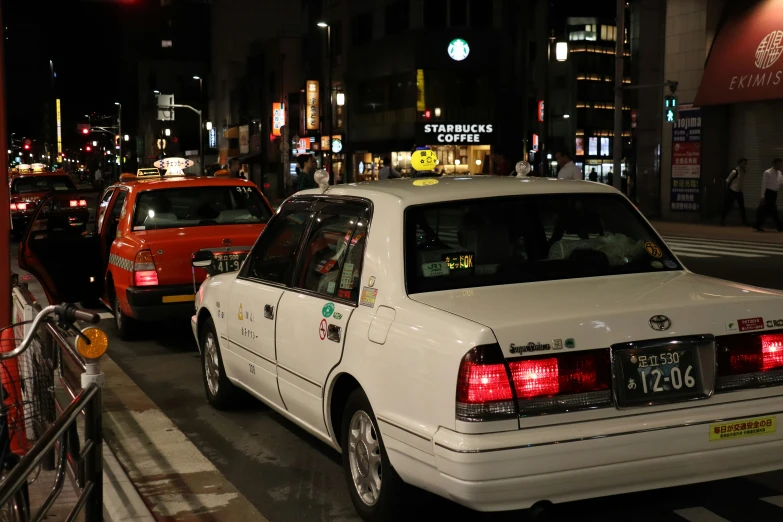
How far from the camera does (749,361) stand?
436 centimetres

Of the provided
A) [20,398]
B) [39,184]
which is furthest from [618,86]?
[20,398]

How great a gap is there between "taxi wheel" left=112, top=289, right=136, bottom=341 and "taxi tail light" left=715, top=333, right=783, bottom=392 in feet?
25.0

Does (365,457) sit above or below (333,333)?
below

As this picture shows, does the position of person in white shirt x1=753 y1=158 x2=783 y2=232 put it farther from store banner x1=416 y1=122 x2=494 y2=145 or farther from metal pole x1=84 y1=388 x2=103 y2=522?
store banner x1=416 y1=122 x2=494 y2=145

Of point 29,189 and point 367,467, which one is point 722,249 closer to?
point 367,467

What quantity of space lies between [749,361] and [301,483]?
2664 millimetres

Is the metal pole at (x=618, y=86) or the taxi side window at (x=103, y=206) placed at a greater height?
the metal pole at (x=618, y=86)

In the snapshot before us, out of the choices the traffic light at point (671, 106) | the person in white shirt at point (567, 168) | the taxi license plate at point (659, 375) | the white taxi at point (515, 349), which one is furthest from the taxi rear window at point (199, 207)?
the traffic light at point (671, 106)

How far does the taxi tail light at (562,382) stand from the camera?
3.97 meters

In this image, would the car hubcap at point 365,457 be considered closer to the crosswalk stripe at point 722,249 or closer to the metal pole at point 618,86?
the crosswalk stripe at point 722,249

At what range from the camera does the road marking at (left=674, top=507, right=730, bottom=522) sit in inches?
189

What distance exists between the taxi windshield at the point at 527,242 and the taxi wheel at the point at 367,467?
0.69m

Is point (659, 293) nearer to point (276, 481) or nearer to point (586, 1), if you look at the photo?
point (276, 481)

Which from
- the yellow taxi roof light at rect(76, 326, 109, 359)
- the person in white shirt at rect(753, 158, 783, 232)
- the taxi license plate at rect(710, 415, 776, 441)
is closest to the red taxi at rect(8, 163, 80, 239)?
the person in white shirt at rect(753, 158, 783, 232)
